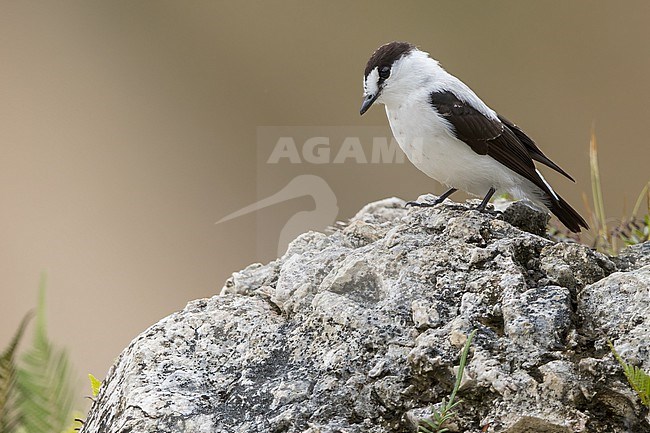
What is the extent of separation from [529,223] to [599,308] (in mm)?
663

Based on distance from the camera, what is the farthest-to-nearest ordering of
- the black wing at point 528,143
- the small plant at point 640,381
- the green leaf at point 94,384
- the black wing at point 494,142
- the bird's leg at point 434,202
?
the black wing at point 528,143 → the black wing at point 494,142 → the bird's leg at point 434,202 → the green leaf at point 94,384 → the small plant at point 640,381

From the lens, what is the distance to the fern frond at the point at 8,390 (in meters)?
1.72

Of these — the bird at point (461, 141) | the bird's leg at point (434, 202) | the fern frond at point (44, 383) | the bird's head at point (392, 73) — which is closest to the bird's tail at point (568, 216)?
the bird at point (461, 141)

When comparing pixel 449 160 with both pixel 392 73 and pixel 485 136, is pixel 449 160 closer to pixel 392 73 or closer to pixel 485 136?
pixel 485 136

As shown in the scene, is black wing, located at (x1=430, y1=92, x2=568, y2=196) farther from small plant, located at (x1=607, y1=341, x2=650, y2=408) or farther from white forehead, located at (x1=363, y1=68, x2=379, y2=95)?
small plant, located at (x1=607, y1=341, x2=650, y2=408)

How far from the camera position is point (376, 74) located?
2484 mm

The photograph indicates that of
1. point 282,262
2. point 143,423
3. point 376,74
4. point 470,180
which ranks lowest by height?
point 143,423

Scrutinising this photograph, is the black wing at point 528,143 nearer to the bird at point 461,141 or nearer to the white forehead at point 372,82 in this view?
the bird at point 461,141

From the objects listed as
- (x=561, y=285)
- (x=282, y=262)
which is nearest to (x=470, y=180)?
(x=282, y=262)

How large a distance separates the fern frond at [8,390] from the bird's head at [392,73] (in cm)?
127

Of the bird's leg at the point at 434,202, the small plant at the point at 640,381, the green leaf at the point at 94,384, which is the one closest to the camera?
the small plant at the point at 640,381

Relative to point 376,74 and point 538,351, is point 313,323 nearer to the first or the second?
point 538,351

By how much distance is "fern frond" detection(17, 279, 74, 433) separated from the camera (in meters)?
1.90

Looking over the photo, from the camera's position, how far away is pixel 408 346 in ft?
4.57
